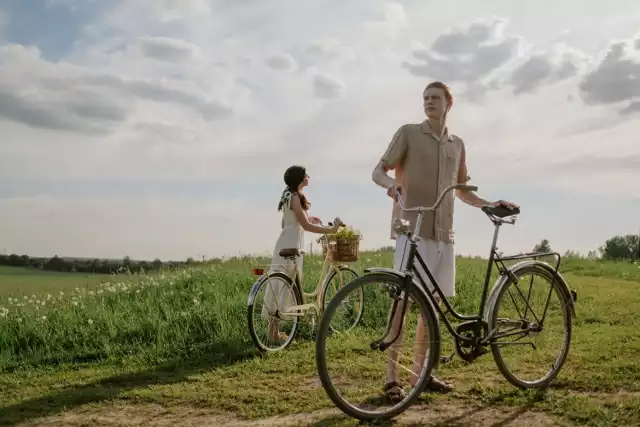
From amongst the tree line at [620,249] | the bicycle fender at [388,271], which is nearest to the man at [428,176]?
the bicycle fender at [388,271]

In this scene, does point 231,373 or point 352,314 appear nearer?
point 231,373

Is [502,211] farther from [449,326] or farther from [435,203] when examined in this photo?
[449,326]

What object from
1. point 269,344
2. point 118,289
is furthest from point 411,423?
point 118,289

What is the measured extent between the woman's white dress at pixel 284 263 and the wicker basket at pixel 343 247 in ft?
1.43

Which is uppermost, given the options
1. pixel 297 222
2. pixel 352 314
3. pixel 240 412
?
pixel 297 222

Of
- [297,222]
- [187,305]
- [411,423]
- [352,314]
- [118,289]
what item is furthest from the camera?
[118,289]

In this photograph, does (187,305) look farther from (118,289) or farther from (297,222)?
(297,222)

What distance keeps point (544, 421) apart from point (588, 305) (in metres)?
6.96

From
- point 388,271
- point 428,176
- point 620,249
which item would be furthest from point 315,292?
point 620,249

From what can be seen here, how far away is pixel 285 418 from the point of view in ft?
20.3

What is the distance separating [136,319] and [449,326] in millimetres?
6166

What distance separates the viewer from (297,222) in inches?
352

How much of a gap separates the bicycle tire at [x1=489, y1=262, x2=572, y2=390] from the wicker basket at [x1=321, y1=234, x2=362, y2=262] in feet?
9.70

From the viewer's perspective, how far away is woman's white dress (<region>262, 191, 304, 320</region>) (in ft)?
29.4
